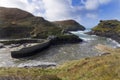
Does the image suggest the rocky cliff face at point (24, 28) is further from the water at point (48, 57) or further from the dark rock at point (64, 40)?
the water at point (48, 57)

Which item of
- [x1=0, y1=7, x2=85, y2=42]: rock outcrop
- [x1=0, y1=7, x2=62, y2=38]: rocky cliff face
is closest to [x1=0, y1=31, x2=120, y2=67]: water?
[x1=0, y1=7, x2=85, y2=42]: rock outcrop

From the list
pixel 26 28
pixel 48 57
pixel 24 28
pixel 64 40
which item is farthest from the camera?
pixel 24 28

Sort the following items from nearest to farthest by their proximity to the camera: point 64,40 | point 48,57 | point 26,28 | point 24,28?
point 48,57 → point 64,40 → point 26,28 → point 24,28

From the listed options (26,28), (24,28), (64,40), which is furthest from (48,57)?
(24,28)

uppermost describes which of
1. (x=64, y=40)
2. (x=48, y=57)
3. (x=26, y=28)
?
(x=26, y=28)

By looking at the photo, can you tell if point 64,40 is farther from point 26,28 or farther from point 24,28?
point 24,28

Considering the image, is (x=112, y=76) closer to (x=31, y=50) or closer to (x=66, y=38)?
(x=31, y=50)

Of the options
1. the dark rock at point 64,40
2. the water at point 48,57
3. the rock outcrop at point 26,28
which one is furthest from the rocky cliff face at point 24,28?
the water at point 48,57

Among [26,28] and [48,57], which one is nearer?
[48,57]

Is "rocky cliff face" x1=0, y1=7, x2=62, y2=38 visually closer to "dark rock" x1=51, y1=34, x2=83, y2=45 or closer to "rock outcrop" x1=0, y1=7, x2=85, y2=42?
"rock outcrop" x1=0, y1=7, x2=85, y2=42

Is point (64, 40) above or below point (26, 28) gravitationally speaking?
below

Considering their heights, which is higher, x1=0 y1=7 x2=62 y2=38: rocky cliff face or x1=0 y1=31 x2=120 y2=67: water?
x1=0 y1=7 x2=62 y2=38: rocky cliff face

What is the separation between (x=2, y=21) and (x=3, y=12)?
2386 centimetres

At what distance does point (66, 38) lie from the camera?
302 feet
